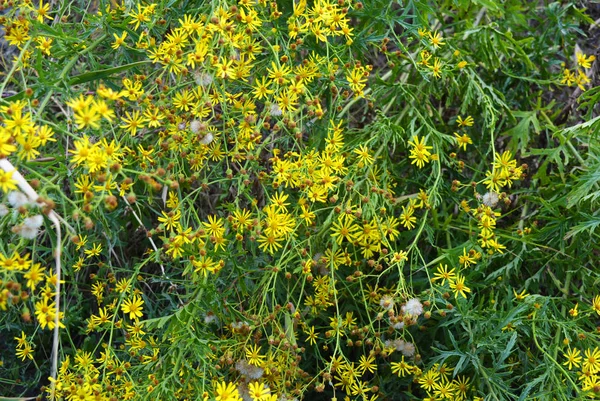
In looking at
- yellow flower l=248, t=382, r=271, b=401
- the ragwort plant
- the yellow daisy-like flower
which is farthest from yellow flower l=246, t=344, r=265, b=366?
the yellow daisy-like flower

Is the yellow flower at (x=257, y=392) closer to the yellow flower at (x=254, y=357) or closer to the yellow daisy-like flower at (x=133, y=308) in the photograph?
the yellow flower at (x=254, y=357)

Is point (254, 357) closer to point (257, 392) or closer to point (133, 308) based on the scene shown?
point (257, 392)

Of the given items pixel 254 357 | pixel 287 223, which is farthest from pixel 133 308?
pixel 287 223

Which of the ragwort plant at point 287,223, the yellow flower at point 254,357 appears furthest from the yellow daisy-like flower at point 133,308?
the yellow flower at point 254,357

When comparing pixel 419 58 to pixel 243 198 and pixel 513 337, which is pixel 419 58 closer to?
pixel 243 198

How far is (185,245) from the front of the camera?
6.05ft

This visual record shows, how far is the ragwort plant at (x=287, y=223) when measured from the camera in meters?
1.76

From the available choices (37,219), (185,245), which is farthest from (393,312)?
(37,219)

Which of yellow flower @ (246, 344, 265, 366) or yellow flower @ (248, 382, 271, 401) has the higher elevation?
yellow flower @ (248, 382, 271, 401)

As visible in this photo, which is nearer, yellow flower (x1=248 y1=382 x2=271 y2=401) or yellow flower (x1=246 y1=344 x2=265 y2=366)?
yellow flower (x1=248 y1=382 x2=271 y2=401)

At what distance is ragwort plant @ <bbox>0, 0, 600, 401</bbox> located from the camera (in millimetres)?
1760

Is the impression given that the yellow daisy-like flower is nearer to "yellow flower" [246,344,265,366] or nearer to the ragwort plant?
the ragwort plant

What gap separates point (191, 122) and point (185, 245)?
0.31 metres

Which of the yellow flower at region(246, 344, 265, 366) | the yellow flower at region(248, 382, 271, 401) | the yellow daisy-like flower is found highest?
the yellow daisy-like flower
